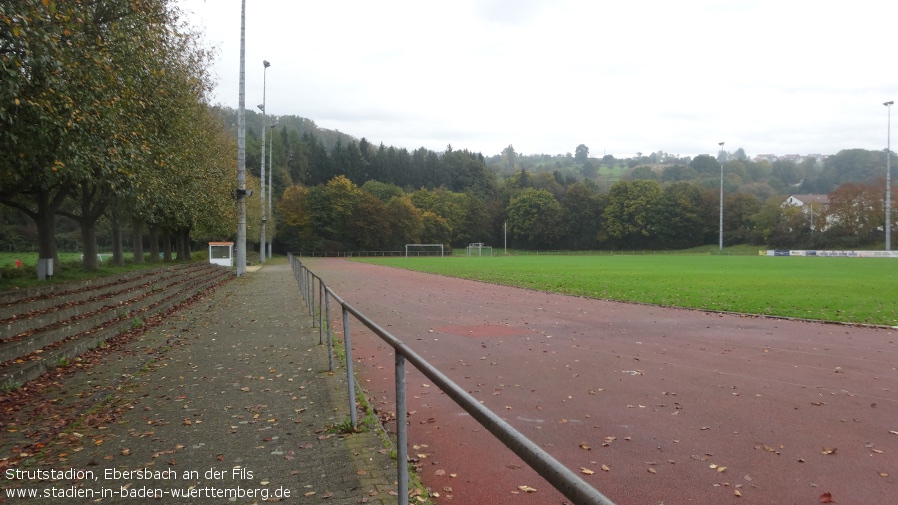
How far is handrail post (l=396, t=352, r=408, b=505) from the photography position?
10.6 feet

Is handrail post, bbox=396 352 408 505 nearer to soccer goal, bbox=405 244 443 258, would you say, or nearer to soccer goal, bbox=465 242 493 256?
soccer goal, bbox=405 244 443 258

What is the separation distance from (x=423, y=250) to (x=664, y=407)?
291 feet

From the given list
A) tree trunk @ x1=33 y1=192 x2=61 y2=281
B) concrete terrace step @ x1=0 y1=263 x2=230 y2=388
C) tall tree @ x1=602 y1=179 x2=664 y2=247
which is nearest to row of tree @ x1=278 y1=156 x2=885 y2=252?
tall tree @ x1=602 y1=179 x2=664 y2=247

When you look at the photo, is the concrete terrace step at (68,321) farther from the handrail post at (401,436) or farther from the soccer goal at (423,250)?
the soccer goal at (423,250)

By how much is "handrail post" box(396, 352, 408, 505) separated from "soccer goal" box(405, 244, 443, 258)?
285ft

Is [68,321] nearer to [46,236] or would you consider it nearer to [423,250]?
[46,236]

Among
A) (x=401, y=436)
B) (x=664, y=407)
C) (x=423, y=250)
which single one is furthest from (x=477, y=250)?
(x=401, y=436)

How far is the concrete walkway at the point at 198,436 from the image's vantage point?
4.04 m

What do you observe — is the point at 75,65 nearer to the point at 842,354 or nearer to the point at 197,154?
the point at 842,354

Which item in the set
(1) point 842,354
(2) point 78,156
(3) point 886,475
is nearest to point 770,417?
(3) point 886,475

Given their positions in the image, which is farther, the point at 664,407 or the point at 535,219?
the point at 535,219

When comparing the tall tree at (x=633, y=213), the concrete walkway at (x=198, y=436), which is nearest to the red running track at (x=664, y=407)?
the concrete walkway at (x=198, y=436)

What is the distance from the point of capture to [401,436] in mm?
3357

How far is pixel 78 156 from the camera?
10.7 meters
